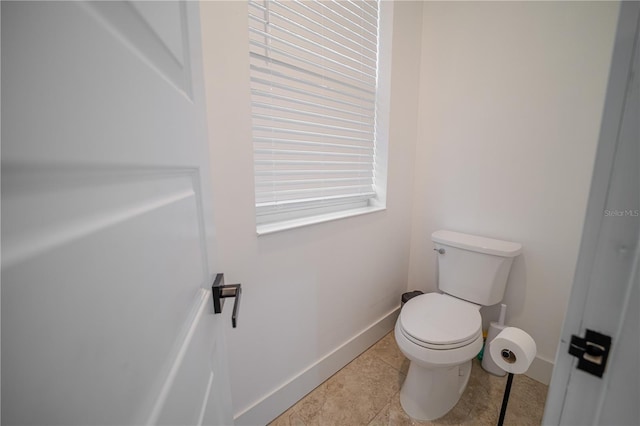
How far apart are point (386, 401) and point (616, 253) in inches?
50.8

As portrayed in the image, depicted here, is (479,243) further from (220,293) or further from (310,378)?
(220,293)

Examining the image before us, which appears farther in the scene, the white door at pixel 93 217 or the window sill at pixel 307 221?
the window sill at pixel 307 221

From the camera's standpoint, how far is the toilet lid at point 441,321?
1091 millimetres

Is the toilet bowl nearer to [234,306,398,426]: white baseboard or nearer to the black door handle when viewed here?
[234,306,398,426]: white baseboard

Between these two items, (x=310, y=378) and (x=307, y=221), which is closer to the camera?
(x=307, y=221)

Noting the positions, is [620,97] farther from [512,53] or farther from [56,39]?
[512,53]

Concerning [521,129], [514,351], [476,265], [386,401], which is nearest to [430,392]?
[386,401]

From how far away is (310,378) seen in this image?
133 cm

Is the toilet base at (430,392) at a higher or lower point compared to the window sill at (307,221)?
lower

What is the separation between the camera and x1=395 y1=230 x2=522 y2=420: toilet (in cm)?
109

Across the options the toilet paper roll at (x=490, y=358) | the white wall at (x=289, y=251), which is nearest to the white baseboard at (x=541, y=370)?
the toilet paper roll at (x=490, y=358)

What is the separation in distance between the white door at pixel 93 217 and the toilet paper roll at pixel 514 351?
985 mm

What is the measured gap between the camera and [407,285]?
1.93 m

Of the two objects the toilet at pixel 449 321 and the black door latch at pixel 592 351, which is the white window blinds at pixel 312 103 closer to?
the toilet at pixel 449 321
